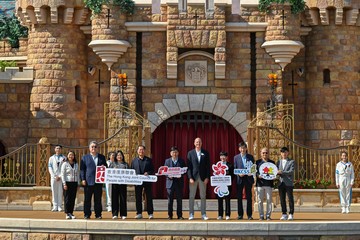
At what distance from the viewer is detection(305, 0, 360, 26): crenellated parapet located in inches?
1153

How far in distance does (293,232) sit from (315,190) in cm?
818

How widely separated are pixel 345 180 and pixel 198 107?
610cm

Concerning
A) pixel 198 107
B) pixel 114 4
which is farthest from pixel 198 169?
pixel 114 4

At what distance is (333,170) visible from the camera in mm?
28359

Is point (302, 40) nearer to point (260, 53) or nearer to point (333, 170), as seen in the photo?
point (260, 53)

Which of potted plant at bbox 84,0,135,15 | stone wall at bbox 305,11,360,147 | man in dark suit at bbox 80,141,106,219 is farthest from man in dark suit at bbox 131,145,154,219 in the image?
stone wall at bbox 305,11,360,147

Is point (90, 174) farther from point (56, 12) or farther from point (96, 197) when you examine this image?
point (56, 12)

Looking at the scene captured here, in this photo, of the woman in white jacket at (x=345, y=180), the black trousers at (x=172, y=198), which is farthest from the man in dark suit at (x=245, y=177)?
the woman in white jacket at (x=345, y=180)

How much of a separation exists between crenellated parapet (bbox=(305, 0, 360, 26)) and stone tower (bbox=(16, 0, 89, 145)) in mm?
7507

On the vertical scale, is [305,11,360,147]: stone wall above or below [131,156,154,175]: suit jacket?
above

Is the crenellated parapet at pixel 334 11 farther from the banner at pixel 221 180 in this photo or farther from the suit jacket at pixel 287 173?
the banner at pixel 221 180

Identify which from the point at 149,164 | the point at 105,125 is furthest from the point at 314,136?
the point at 149,164

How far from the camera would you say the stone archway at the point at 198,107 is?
94.0ft

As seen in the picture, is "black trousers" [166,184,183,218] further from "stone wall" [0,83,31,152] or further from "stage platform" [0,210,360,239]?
"stone wall" [0,83,31,152]
